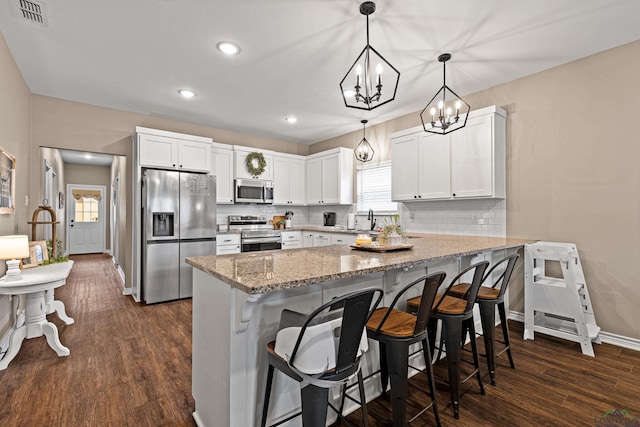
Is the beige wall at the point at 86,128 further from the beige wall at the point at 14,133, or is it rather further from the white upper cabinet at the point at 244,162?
the white upper cabinet at the point at 244,162

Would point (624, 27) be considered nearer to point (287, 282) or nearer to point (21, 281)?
point (287, 282)

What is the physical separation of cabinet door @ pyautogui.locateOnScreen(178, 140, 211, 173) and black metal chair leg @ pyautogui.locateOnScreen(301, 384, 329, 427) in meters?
4.14

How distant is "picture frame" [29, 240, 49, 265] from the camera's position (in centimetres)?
308

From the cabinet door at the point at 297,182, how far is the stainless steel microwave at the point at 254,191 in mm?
485

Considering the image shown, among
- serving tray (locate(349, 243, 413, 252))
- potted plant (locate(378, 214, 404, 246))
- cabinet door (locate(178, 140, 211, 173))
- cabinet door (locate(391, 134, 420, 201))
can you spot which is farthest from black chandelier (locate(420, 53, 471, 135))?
cabinet door (locate(178, 140, 211, 173))

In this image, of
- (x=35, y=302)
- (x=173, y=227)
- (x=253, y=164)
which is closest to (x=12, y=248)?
(x=35, y=302)

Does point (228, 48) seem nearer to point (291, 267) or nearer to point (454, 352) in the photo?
point (291, 267)

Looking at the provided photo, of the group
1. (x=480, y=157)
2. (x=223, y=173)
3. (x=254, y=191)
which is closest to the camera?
(x=480, y=157)

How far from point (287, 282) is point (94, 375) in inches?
84.3

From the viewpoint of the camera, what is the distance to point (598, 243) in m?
2.96

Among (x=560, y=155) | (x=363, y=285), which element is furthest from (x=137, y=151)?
(x=560, y=155)

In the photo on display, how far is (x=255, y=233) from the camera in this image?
5.09 metres

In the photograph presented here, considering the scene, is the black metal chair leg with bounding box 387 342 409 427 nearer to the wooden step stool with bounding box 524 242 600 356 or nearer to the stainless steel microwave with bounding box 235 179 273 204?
the wooden step stool with bounding box 524 242 600 356

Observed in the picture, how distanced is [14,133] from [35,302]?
1749mm
